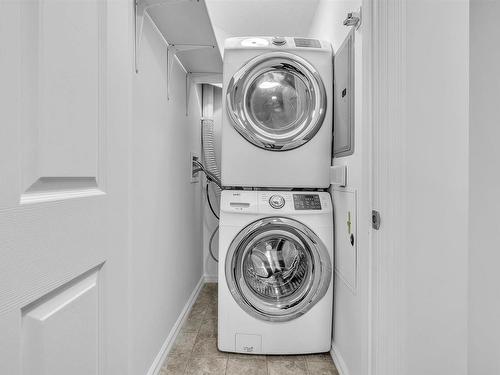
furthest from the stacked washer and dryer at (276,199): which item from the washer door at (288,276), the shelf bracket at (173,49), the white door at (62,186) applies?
the white door at (62,186)

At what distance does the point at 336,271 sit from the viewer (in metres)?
1.57

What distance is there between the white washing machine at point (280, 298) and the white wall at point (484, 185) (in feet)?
2.15

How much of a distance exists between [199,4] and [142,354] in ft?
5.12

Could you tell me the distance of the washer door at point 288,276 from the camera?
156 centimetres

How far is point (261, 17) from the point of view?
2164 mm

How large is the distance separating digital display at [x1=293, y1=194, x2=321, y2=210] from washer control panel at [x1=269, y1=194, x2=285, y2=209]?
0.07 m

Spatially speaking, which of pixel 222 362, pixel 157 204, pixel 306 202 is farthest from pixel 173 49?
pixel 222 362

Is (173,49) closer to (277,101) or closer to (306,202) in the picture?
(277,101)

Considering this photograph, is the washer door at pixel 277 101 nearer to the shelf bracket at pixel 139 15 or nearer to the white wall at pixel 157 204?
the white wall at pixel 157 204

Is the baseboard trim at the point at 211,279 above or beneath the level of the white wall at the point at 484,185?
beneath

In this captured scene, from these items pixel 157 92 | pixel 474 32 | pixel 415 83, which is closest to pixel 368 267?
pixel 415 83

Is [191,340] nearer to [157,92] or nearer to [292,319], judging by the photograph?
[292,319]

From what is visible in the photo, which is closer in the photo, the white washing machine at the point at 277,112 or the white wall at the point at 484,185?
the white wall at the point at 484,185

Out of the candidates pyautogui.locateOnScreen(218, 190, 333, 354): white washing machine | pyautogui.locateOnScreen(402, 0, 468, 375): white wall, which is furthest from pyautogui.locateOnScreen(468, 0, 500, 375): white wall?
pyautogui.locateOnScreen(218, 190, 333, 354): white washing machine
